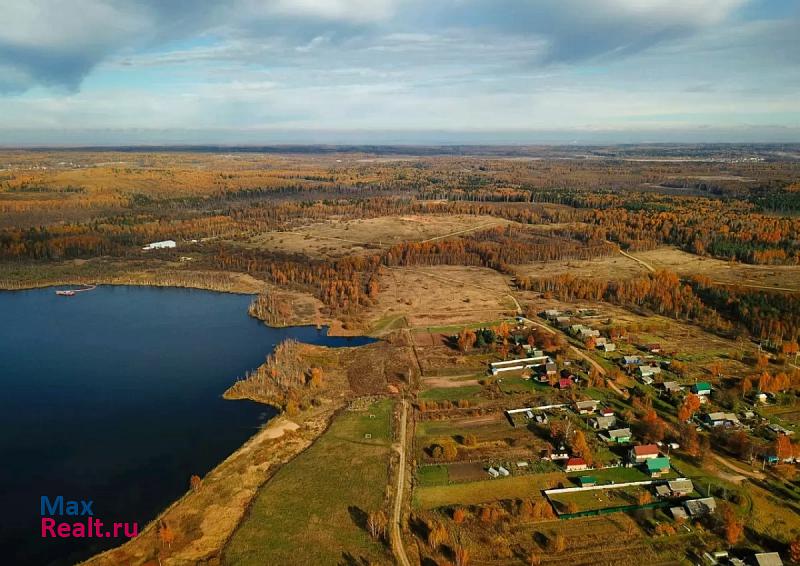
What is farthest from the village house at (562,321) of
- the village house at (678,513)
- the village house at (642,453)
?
the village house at (678,513)

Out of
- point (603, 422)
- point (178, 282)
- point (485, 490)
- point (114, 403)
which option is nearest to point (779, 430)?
point (603, 422)

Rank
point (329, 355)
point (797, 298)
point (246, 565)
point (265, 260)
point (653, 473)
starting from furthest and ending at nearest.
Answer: point (265, 260), point (797, 298), point (329, 355), point (653, 473), point (246, 565)

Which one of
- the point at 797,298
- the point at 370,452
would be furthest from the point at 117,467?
the point at 797,298

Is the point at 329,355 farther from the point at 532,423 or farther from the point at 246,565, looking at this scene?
the point at 246,565

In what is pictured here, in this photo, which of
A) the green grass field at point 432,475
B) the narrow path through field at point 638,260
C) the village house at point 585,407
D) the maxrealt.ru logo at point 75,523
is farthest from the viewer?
the narrow path through field at point 638,260

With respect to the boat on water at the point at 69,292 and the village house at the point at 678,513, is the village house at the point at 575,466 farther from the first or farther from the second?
the boat on water at the point at 69,292
